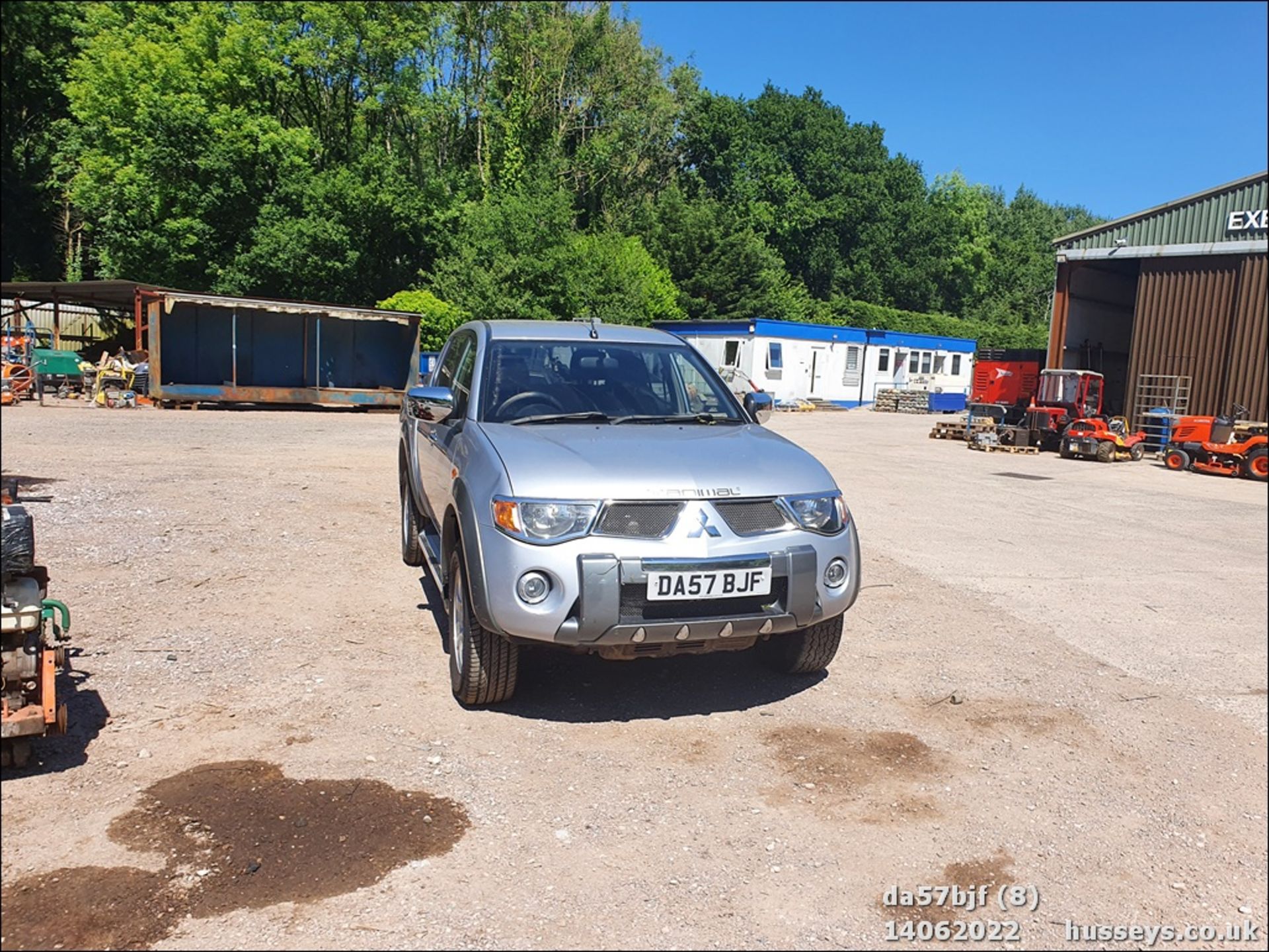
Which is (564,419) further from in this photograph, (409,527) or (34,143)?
(34,143)

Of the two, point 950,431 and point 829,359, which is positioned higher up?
point 829,359

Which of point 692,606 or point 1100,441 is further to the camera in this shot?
point 1100,441

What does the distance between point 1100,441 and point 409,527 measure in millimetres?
18360

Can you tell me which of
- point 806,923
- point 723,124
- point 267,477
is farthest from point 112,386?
point 723,124

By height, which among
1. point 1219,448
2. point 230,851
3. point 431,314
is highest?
point 431,314

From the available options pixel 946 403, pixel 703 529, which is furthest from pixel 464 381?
pixel 946 403

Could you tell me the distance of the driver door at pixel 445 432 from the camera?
211 inches

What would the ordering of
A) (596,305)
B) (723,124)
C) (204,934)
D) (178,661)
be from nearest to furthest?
(204,934)
(178,661)
(596,305)
(723,124)

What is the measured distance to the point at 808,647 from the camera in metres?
4.97

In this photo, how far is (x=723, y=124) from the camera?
6234 centimetres

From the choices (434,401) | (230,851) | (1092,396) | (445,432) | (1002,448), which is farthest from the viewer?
(1092,396)

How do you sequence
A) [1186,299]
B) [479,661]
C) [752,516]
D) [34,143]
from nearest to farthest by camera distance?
1. [752,516]
2. [479,661]
3. [1186,299]
4. [34,143]

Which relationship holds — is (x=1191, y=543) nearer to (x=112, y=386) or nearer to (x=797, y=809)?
(x=797, y=809)

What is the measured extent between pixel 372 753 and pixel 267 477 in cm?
895
